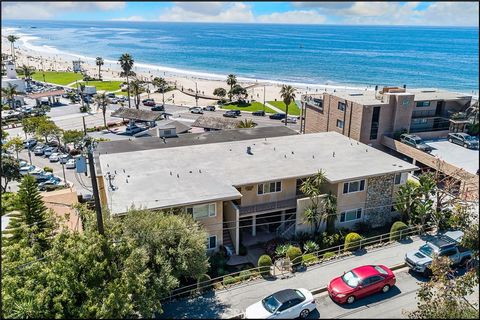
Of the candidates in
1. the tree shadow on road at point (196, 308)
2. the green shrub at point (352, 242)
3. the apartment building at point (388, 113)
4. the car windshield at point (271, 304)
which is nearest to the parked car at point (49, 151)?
the apartment building at point (388, 113)

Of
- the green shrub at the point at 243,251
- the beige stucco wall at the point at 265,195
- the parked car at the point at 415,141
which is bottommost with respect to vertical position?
the green shrub at the point at 243,251

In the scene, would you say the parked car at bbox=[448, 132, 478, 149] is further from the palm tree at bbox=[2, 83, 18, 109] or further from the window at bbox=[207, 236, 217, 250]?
the palm tree at bbox=[2, 83, 18, 109]

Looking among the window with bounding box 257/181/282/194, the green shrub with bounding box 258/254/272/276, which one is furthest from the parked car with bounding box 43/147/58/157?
Result: the green shrub with bounding box 258/254/272/276

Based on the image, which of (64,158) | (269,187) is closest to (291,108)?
(64,158)

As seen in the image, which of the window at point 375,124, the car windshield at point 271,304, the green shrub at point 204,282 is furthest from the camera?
the window at point 375,124

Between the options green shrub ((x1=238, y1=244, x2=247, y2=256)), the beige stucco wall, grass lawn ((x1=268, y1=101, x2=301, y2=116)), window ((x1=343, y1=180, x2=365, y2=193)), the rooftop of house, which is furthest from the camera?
grass lawn ((x1=268, y1=101, x2=301, y2=116))

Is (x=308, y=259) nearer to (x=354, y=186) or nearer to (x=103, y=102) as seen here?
(x=354, y=186)

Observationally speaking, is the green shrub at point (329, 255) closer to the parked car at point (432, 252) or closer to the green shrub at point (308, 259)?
the green shrub at point (308, 259)
